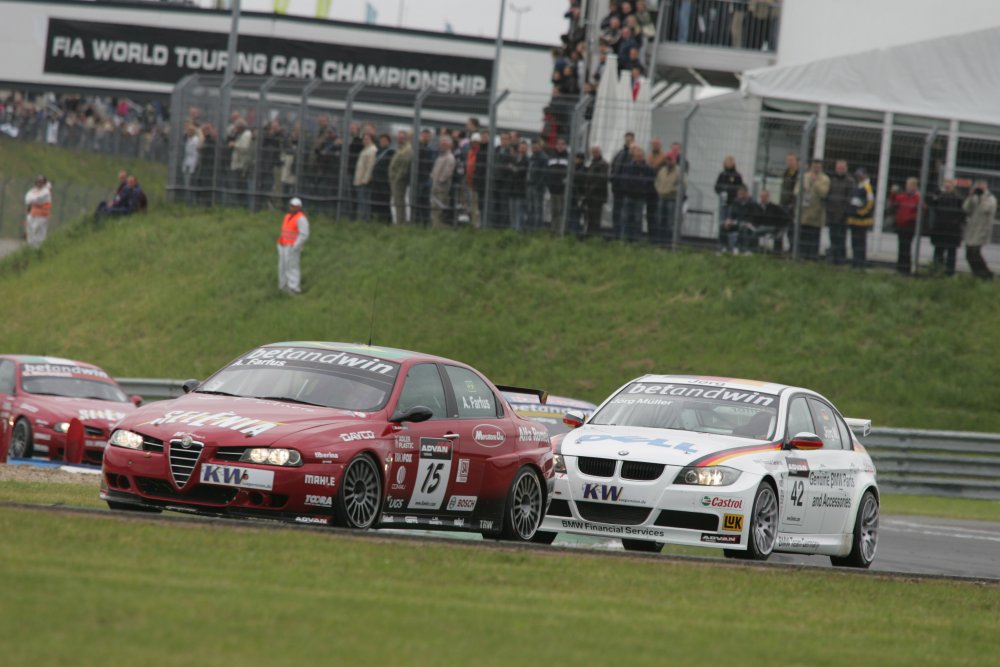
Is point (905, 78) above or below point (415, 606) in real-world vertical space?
above

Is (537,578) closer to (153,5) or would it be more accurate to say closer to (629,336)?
(629,336)

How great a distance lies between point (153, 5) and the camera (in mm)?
55562

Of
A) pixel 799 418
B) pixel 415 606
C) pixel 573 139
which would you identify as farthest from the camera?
pixel 573 139

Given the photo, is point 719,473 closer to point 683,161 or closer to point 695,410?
point 695,410

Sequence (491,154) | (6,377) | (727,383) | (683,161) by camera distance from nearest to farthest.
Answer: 1. (727,383)
2. (6,377)
3. (683,161)
4. (491,154)

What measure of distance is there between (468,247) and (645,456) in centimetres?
1786

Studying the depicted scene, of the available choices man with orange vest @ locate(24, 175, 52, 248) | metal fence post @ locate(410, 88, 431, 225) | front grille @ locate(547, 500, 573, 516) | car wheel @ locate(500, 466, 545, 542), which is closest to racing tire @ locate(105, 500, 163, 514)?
car wheel @ locate(500, 466, 545, 542)

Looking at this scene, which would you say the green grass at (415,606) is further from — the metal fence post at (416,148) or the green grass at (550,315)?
the metal fence post at (416,148)

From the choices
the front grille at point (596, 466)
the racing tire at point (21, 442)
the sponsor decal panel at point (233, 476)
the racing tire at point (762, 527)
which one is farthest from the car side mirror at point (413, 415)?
the racing tire at point (21, 442)

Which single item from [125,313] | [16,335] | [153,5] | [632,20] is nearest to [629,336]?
[632,20]

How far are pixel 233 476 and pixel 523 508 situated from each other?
117 inches

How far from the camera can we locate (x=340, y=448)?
35.8 feet

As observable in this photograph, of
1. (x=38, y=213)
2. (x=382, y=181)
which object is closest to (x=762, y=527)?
(x=382, y=181)

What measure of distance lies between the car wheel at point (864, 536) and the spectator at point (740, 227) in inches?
554
